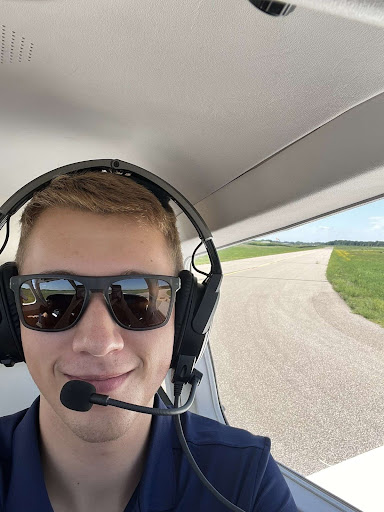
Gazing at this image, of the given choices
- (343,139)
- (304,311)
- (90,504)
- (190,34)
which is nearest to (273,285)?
(304,311)

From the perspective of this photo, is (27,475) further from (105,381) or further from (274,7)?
(274,7)

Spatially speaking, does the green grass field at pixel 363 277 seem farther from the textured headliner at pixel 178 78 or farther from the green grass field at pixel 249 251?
the textured headliner at pixel 178 78

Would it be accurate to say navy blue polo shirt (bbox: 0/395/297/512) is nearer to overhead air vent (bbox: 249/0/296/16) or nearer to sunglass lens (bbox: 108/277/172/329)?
sunglass lens (bbox: 108/277/172/329)

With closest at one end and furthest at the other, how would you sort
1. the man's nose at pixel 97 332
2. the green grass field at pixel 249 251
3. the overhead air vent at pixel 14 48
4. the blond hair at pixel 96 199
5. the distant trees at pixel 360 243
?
the overhead air vent at pixel 14 48
the man's nose at pixel 97 332
the blond hair at pixel 96 199
the distant trees at pixel 360 243
the green grass field at pixel 249 251

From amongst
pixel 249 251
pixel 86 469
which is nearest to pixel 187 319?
pixel 86 469

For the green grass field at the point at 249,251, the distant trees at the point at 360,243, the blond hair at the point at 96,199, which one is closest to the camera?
the blond hair at the point at 96,199

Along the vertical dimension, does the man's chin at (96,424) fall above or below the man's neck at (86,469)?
above

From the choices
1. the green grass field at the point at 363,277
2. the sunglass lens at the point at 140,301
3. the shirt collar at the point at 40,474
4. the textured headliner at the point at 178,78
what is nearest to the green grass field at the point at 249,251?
the green grass field at the point at 363,277
